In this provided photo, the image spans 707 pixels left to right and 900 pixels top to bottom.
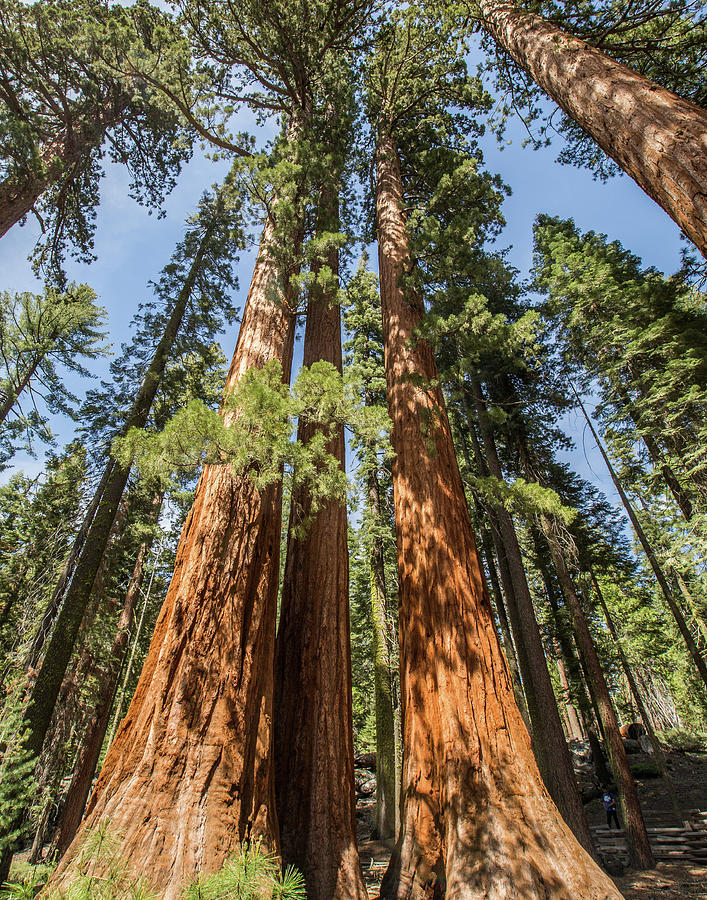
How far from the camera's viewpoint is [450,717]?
10.2ft

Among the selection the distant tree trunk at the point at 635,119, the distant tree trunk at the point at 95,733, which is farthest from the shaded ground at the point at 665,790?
the distant tree trunk at the point at 635,119

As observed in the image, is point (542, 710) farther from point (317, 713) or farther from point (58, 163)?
point (58, 163)

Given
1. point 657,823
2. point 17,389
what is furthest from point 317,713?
point 657,823

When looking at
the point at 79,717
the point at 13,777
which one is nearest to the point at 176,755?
the point at 13,777

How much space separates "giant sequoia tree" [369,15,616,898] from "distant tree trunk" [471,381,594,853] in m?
2.05

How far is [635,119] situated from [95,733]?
1313 cm

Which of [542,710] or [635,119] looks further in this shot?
[542,710]

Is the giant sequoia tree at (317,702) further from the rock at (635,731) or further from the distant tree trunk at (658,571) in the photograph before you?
the rock at (635,731)

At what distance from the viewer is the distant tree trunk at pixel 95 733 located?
8391mm

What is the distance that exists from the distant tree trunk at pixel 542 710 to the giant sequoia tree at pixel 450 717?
205 cm

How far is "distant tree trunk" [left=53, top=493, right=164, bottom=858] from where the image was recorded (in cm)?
839

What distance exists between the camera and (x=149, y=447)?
10.5 feet

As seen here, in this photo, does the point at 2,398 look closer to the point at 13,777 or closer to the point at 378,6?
the point at 13,777

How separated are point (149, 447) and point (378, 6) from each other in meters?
10.9
